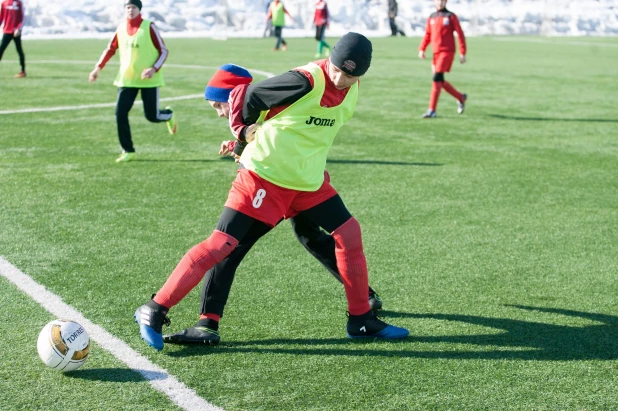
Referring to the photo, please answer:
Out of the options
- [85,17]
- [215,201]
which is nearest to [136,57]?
[215,201]

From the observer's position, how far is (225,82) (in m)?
5.32

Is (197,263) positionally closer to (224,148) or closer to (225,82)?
(224,148)

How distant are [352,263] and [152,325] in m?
1.29

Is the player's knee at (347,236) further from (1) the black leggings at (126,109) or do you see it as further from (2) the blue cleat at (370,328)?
(1) the black leggings at (126,109)

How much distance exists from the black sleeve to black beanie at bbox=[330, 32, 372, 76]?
214 mm

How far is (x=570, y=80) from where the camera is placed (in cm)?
2152

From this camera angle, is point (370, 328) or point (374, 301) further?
point (374, 301)

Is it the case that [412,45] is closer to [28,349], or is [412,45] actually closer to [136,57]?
[136,57]

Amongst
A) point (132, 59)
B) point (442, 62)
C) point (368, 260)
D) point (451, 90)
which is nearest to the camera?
point (368, 260)

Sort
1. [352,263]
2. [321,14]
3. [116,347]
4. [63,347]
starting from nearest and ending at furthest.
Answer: [63,347]
[116,347]
[352,263]
[321,14]

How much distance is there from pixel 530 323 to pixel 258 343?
1.87m

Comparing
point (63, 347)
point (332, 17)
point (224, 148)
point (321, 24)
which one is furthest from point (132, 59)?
point (332, 17)

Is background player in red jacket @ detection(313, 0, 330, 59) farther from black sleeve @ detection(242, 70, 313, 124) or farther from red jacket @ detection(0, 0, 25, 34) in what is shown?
black sleeve @ detection(242, 70, 313, 124)

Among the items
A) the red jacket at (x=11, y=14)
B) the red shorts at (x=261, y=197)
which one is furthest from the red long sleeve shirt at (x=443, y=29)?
the red jacket at (x=11, y=14)
